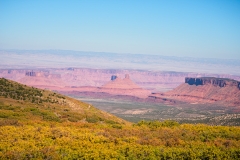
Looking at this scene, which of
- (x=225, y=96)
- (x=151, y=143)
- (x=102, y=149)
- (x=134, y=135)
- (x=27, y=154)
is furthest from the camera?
(x=225, y=96)

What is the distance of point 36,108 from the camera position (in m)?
33.2

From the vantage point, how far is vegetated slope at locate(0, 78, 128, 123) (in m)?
29.3

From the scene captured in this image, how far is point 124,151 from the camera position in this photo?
17.3m

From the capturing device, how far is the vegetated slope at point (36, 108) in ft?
96.2

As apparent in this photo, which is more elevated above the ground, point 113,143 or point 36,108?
point 113,143

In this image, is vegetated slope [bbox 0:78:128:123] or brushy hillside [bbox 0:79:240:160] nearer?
brushy hillside [bbox 0:79:240:160]

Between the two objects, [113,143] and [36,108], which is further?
[36,108]

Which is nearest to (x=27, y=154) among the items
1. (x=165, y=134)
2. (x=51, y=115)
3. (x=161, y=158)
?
(x=161, y=158)

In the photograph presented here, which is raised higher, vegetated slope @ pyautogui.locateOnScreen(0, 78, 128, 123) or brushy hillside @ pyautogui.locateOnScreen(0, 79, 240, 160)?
brushy hillside @ pyautogui.locateOnScreen(0, 79, 240, 160)

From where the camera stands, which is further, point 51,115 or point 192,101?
point 192,101

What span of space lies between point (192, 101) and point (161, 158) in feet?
613

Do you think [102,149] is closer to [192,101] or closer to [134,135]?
[134,135]

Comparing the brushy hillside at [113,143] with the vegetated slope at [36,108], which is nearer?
the brushy hillside at [113,143]

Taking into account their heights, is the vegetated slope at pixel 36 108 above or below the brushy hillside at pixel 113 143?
below
